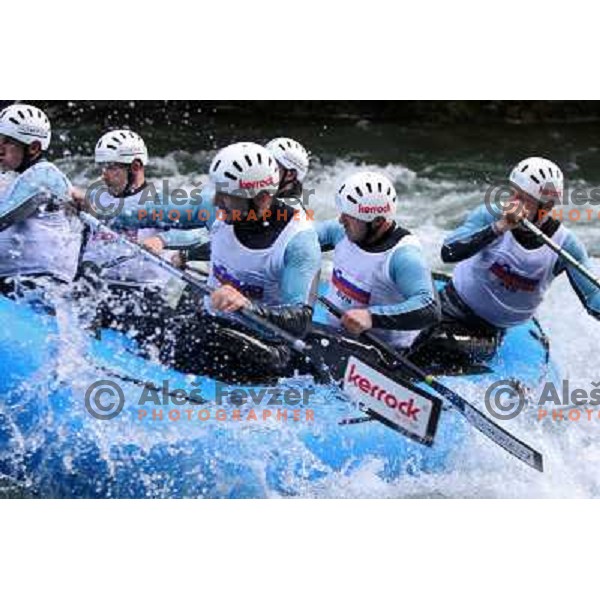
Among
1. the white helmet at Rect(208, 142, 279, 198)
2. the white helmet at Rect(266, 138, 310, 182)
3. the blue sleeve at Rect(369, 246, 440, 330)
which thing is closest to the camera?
the white helmet at Rect(208, 142, 279, 198)

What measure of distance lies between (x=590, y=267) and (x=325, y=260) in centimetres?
79

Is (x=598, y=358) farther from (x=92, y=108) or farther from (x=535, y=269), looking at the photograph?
(x=92, y=108)

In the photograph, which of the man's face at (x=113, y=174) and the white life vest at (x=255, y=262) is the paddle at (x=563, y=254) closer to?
the white life vest at (x=255, y=262)

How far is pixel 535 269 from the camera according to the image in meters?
4.83

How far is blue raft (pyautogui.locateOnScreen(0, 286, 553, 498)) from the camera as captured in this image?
464cm

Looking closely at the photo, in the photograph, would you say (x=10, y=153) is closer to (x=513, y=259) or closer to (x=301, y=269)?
(x=301, y=269)

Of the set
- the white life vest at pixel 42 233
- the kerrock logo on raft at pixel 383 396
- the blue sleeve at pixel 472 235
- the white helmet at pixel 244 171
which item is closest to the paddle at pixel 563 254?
the blue sleeve at pixel 472 235

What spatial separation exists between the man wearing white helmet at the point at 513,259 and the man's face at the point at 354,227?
0.30m

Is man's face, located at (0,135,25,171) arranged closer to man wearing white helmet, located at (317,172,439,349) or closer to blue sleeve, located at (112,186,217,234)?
blue sleeve, located at (112,186,217,234)

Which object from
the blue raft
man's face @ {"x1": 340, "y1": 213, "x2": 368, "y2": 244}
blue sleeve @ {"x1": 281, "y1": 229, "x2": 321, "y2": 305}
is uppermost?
man's face @ {"x1": 340, "y1": 213, "x2": 368, "y2": 244}

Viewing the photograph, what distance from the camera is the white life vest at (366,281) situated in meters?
4.69

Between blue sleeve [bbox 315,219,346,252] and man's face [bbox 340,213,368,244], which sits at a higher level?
man's face [bbox 340,213,368,244]

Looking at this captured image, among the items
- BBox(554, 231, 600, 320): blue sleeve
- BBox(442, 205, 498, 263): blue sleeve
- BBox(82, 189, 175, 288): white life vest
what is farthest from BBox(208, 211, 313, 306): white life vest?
BBox(554, 231, 600, 320): blue sleeve
